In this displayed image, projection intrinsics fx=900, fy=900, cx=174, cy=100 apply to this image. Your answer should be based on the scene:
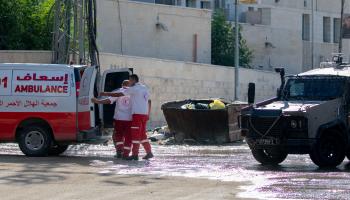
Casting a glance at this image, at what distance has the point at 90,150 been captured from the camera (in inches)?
925

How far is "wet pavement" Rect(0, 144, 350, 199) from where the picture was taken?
14.2m

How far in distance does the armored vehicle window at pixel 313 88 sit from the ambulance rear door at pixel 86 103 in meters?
4.38

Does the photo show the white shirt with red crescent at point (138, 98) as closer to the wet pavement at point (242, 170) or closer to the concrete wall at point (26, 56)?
the wet pavement at point (242, 170)

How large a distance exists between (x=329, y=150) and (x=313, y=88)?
1501mm

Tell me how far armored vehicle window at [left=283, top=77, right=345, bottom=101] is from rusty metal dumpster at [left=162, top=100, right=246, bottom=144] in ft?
20.7

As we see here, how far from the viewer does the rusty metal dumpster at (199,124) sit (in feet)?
85.9

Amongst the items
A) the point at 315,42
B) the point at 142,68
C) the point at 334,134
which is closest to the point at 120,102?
the point at 334,134

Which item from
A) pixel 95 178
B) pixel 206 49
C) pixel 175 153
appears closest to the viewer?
pixel 95 178

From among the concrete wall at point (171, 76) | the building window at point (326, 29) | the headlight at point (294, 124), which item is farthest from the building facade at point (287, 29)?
the headlight at point (294, 124)

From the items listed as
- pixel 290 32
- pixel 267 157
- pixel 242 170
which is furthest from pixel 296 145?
pixel 290 32

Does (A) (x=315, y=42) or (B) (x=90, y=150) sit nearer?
(B) (x=90, y=150)

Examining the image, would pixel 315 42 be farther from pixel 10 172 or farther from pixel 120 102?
pixel 10 172

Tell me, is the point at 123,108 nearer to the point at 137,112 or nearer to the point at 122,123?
the point at 122,123

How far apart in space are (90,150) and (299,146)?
697 centimetres
